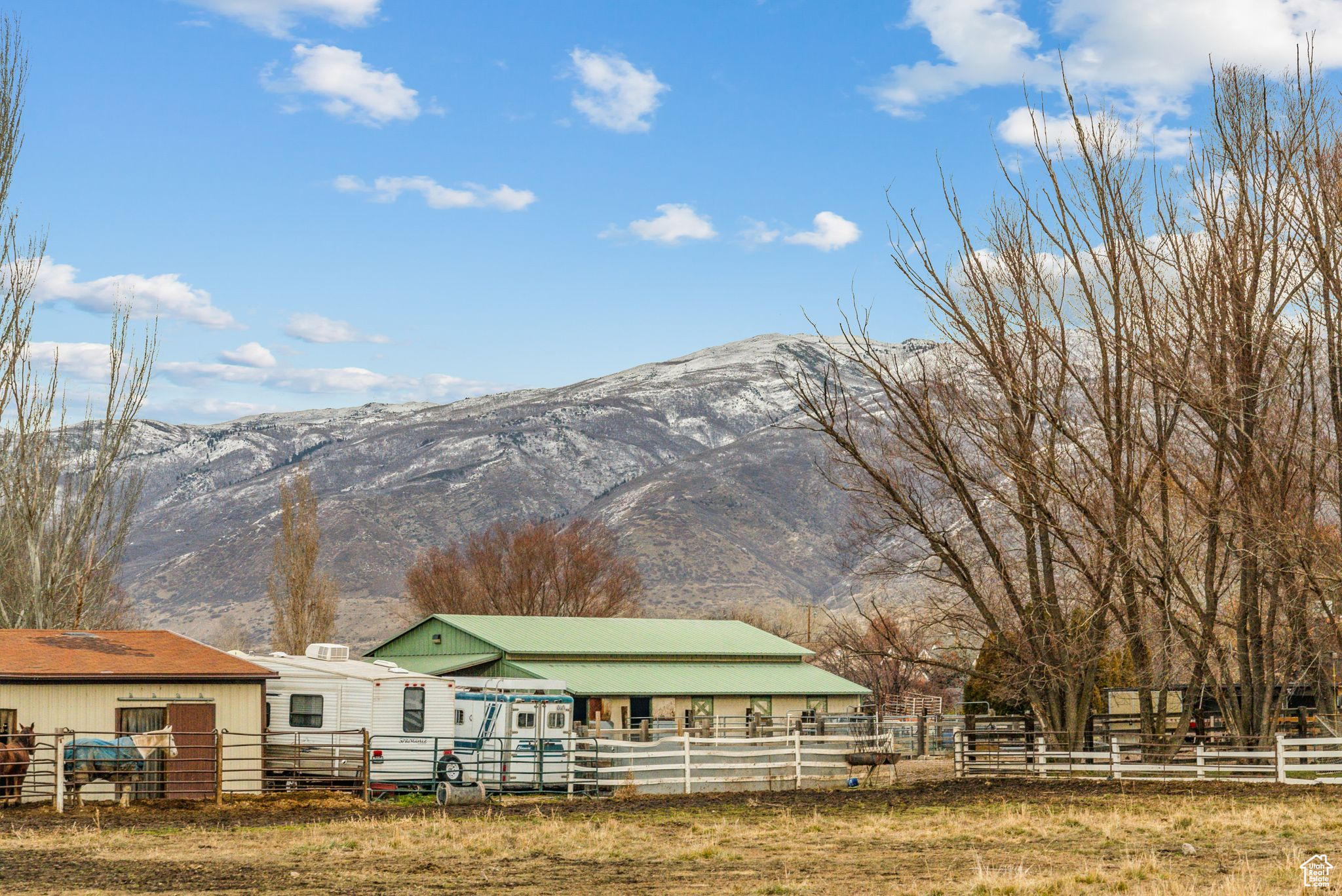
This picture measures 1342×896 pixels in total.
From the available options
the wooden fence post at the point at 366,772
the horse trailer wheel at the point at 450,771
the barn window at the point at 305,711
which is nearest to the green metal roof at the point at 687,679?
the horse trailer wheel at the point at 450,771

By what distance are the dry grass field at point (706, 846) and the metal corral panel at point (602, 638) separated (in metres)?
17.2

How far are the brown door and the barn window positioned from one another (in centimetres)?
264

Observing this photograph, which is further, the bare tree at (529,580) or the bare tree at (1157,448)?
the bare tree at (529,580)

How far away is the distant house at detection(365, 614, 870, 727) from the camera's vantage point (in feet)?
130

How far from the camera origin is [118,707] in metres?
23.7

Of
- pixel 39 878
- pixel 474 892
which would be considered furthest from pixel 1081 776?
pixel 39 878

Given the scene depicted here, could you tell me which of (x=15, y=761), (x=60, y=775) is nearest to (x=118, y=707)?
(x=15, y=761)

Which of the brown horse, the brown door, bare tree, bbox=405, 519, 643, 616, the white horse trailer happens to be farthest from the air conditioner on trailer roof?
bare tree, bbox=405, 519, 643, 616

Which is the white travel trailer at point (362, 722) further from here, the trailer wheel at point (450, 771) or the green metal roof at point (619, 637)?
the green metal roof at point (619, 637)

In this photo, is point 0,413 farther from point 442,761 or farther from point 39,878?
point 39,878

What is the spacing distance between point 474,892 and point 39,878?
4290mm

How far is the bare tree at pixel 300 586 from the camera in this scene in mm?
63375

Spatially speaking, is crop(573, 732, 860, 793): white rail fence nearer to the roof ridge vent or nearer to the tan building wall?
the tan building wall

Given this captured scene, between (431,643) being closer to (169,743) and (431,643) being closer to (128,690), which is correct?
(128,690)
